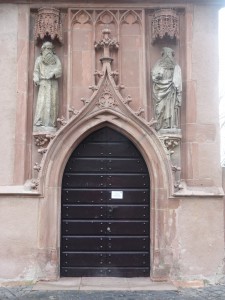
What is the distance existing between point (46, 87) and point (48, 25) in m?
1.16

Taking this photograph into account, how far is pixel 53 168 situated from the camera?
797cm

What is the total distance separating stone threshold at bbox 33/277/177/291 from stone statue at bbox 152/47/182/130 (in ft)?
9.17

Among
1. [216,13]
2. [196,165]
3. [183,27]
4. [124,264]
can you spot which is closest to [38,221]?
[124,264]

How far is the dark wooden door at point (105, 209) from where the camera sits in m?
8.09

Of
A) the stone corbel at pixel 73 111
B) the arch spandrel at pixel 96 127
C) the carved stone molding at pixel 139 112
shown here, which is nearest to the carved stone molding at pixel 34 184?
the arch spandrel at pixel 96 127

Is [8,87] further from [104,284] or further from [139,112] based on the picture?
[104,284]

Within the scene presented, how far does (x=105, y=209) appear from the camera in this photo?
8.20m

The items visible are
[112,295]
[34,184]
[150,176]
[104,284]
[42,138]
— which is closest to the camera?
[112,295]

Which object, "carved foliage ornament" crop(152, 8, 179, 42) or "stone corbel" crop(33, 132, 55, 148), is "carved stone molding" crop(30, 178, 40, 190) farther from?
"carved foliage ornament" crop(152, 8, 179, 42)

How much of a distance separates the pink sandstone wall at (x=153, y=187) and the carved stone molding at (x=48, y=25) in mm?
220

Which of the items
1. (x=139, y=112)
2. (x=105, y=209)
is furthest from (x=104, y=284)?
(x=139, y=112)

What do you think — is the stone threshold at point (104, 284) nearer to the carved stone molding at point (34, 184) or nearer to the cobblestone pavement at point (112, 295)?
the cobblestone pavement at point (112, 295)

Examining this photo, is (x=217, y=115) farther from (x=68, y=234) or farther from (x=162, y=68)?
(x=68, y=234)

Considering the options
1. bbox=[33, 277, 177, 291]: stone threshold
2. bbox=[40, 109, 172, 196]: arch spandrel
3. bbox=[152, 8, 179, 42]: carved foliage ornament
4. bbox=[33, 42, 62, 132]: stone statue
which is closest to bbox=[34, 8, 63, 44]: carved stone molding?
bbox=[33, 42, 62, 132]: stone statue
